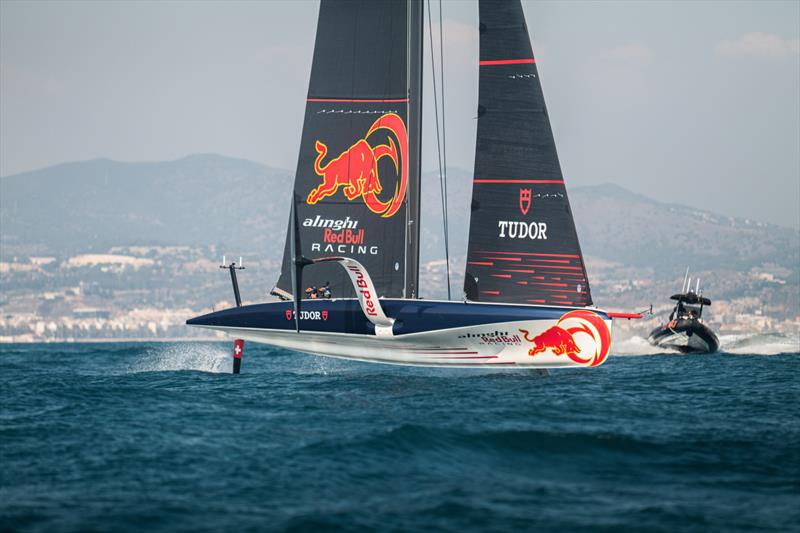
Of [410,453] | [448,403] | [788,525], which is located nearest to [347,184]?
[448,403]

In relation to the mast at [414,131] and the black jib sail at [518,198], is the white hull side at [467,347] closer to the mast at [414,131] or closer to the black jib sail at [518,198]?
the black jib sail at [518,198]

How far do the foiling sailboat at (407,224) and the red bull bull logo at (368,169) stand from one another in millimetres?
31

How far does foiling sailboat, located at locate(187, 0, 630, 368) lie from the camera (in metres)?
26.0

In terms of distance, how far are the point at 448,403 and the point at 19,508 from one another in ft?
33.9

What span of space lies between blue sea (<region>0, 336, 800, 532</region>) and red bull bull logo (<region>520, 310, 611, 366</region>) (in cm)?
84

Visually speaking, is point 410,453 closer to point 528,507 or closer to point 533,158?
point 528,507

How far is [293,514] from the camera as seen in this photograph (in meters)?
13.1

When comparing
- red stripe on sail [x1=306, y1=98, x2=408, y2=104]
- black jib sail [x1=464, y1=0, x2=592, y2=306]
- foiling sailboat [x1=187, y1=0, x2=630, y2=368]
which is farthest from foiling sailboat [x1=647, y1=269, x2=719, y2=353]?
red stripe on sail [x1=306, y1=98, x2=408, y2=104]

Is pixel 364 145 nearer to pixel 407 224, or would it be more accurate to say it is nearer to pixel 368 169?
pixel 368 169

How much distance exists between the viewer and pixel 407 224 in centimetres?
2806

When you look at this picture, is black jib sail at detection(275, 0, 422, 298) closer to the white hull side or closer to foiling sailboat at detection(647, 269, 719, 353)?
the white hull side

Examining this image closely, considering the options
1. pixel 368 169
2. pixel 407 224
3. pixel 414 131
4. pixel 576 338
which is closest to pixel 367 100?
pixel 414 131

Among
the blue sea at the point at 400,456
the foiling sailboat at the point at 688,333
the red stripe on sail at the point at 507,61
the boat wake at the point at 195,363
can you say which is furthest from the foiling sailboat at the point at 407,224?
the foiling sailboat at the point at 688,333

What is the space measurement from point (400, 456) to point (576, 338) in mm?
10090
